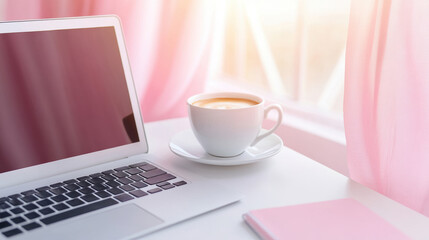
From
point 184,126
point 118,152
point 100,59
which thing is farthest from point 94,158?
point 184,126

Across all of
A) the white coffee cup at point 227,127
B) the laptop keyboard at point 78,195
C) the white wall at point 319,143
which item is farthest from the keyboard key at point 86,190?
the white wall at point 319,143

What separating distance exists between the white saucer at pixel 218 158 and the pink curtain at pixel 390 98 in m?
0.15

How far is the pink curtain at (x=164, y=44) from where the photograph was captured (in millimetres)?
1006

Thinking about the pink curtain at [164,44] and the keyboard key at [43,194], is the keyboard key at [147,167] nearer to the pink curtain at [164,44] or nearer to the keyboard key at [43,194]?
the keyboard key at [43,194]

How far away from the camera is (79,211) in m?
0.54

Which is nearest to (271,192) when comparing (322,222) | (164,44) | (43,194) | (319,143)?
(322,222)

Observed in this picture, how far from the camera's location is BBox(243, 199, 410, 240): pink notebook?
49 cm

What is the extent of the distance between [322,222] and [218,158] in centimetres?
24

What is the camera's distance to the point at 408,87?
68 cm

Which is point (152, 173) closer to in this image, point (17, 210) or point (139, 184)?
point (139, 184)

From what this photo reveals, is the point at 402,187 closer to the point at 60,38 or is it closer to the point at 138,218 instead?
the point at 138,218

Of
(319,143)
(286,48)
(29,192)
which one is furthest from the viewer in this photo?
(286,48)

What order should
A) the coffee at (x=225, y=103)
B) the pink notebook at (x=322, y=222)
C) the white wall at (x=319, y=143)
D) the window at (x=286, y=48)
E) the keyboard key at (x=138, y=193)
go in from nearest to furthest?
the pink notebook at (x=322, y=222), the keyboard key at (x=138, y=193), the coffee at (x=225, y=103), the white wall at (x=319, y=143), the window at (x=286, y=48)

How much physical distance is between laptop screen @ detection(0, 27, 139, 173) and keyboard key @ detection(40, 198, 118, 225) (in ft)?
0.47
